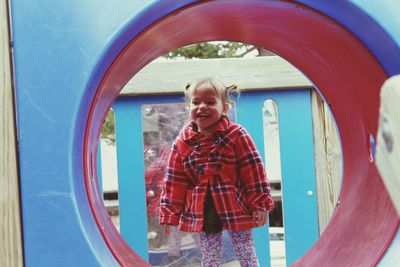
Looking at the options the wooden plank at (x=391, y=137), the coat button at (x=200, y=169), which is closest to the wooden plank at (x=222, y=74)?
the coat button at (x=200, y=169)

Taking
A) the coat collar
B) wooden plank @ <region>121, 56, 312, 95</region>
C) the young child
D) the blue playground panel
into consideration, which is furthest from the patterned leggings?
wooden plank @ <region>121, 56, 312, 95</region>

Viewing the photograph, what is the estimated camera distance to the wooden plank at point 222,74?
2061 mm

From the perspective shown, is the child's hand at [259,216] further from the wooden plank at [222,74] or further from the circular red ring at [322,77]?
the wooden plank at [222,74]

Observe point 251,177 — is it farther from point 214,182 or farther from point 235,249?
point 235,249

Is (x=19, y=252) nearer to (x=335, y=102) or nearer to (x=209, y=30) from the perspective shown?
(x=209, y=30)

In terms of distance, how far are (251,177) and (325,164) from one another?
0.47 m

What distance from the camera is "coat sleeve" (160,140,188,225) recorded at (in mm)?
1768

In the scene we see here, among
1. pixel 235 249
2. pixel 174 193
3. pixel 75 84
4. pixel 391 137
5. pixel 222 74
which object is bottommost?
pixel 235 249

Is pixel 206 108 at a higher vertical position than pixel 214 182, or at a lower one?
higher

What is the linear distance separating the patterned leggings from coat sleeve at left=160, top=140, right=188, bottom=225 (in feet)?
0.37

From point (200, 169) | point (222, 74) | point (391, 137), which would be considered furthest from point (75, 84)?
point (222, 74)

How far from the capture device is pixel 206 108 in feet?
5.85

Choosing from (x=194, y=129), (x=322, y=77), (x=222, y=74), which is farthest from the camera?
(x=222, y=74)

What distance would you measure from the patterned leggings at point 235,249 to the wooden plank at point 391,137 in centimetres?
136
